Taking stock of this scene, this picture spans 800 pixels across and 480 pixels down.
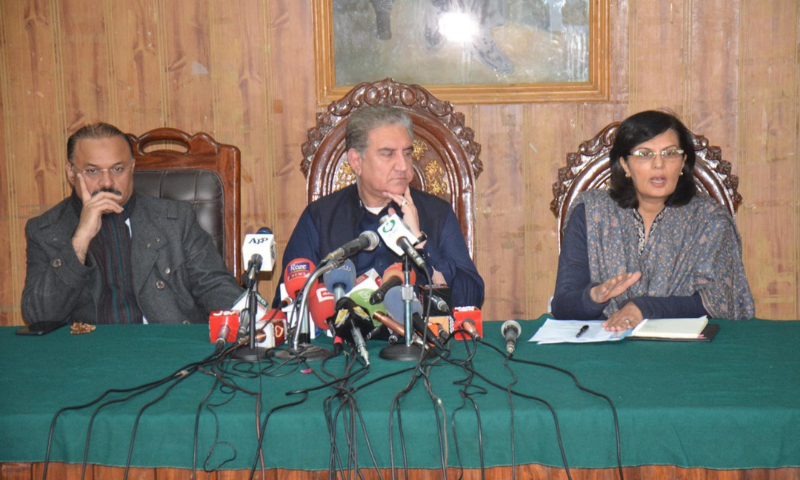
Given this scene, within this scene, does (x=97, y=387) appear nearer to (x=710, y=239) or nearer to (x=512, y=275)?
(x=710, y=239)

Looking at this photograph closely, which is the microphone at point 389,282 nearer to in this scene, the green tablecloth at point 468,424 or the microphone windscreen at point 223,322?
the green tablecloth at point 468,424

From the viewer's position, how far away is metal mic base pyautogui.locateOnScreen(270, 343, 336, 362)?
5.26 feet

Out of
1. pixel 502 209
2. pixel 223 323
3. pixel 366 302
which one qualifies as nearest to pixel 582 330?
pixel 366 302

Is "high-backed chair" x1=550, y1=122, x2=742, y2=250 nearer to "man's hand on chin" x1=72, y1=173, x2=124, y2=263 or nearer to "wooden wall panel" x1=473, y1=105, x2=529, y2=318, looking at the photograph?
"wooden wall panel" x1=473, y1=105, x2=529, y2=318

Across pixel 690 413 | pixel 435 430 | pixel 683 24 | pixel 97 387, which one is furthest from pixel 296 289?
pixel 683 24

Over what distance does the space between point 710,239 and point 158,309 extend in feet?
6.26

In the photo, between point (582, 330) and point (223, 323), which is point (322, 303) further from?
point (582, 330)

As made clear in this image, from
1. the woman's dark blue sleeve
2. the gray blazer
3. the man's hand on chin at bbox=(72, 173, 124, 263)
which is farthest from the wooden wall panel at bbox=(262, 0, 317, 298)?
the woman's dark blue sleeve

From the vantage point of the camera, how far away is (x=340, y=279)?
1695 millimetres

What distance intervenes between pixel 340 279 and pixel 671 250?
1199 mm

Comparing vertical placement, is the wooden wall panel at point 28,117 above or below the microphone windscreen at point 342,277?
above

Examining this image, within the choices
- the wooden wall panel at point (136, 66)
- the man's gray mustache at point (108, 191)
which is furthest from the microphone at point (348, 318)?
the wooden wall panel at point (136, 66)

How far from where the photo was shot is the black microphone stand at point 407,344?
1.50 metres

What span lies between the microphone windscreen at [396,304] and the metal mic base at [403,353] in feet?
0.25
